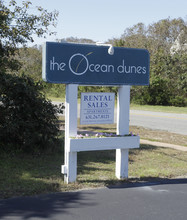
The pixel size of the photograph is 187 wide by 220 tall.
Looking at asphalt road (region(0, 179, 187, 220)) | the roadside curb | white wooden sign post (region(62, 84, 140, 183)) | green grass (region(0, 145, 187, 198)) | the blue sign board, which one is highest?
the blue sign board

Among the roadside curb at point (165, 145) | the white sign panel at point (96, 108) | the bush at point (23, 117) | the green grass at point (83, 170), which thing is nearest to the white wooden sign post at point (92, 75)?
the white sign panel at point (96, 108)

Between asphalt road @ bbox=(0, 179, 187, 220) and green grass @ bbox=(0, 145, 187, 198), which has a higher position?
green grass @ bbox=(0, 145, 187, 198)

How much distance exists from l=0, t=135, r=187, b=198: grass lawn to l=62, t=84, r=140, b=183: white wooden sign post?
250mm

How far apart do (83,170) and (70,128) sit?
1.38 m

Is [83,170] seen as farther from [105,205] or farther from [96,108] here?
[105,205]

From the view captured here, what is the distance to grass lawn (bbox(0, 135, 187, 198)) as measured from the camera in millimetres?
6035

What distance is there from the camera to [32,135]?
8555 millimetres

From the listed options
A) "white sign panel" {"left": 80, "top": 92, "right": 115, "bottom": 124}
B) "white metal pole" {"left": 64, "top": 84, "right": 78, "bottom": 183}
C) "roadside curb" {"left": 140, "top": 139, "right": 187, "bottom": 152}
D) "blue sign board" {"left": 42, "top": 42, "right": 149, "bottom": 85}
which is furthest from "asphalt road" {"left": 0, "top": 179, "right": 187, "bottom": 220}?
"roadside curb" {"left": 140, "top": 139, "right": 187, "bottom": 152}

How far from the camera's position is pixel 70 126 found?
6.29 m

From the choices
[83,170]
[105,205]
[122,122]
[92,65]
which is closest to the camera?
[105,205]

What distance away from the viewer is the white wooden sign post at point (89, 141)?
20.4 ft

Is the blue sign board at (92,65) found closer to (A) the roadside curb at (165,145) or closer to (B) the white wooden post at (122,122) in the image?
(B) the white wooden post at (122,122)

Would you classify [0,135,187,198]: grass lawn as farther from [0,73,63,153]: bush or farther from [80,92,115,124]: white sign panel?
[80,92,115,124]: white sign panel

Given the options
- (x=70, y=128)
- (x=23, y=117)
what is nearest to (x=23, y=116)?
(x=23, y=117)
